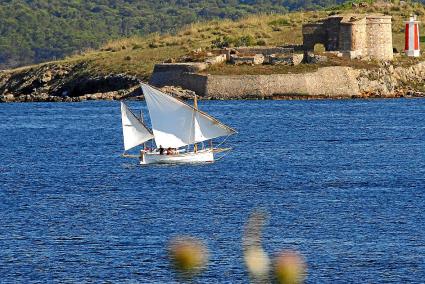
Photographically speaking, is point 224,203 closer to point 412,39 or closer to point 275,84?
point 275,84

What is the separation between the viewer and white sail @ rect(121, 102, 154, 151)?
188 ft

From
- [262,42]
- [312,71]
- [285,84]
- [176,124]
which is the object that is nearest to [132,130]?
[176,124]

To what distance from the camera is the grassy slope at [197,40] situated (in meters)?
110

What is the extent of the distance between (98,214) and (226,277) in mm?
10953

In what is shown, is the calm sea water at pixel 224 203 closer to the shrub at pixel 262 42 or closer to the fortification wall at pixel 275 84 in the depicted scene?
the fortification wall at pixel 275 84

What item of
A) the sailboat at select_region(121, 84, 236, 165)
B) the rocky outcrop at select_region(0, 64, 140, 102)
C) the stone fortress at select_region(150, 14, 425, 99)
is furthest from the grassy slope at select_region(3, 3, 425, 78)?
the sailboat at select_region(121, 84, 236, 165)

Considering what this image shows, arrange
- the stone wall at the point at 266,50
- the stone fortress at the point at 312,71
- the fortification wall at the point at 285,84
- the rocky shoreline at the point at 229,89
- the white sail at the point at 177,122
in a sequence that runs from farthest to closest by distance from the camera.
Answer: the stone wall at the point at 266,50 → the rocky shoreline at the point at 229,89 → the stone fortress at the point at 312,71 → the fortification wall at the point at 285,84 → the white sail at the point at 177,122

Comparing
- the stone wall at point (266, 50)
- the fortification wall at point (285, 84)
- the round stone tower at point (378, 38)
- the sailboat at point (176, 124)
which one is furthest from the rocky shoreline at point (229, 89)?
the sailboat at point (176, 124)

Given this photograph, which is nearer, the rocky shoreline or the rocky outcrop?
the rocky shoreline

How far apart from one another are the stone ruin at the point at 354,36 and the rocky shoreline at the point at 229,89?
3034 millimetres

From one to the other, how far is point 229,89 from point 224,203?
54254 millimetres

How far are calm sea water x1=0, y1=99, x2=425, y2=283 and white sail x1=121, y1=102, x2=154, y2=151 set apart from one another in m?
1.27

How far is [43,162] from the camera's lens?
57562mm

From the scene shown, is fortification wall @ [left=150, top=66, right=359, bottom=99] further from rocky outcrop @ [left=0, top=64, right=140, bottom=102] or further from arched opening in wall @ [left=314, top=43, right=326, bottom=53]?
arched opening in wall @ [left=314, top=43, right=326, bottom=53]
